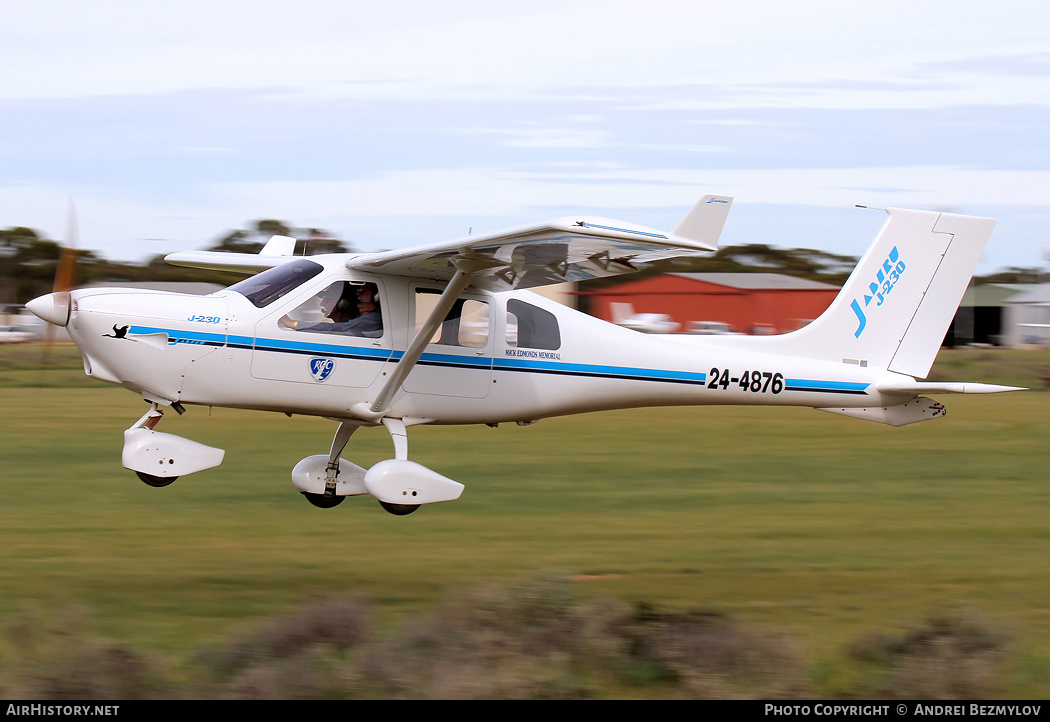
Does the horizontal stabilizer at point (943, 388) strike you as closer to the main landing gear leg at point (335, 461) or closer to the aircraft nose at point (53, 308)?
the main landing gear leg at point (335, 461)

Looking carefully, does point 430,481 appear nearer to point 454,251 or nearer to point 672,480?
point 454,251

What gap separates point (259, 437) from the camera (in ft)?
62.1

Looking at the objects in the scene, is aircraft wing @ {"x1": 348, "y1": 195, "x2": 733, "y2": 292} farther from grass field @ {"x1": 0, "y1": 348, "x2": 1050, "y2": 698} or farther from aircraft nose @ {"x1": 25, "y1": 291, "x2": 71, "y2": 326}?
grass field @ {"x1": 0, "y1": 348, "x2": 1050, "y2": 698}

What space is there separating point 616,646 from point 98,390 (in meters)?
25.1

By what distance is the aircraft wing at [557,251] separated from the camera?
23.3 ft

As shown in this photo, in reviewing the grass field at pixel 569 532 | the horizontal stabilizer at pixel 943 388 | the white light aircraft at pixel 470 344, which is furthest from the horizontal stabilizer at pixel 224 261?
the horizontal stabilizer at pixel 943 388

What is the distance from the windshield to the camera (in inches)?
346

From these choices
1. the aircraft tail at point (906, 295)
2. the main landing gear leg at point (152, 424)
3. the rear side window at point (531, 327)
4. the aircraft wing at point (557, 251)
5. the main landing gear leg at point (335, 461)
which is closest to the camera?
the aircraft wing at point (557, 251)

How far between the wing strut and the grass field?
4.91 ft

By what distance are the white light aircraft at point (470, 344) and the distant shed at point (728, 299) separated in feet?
132

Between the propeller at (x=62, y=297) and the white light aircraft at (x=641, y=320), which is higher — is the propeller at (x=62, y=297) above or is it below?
above

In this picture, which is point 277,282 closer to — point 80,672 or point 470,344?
point 470,344

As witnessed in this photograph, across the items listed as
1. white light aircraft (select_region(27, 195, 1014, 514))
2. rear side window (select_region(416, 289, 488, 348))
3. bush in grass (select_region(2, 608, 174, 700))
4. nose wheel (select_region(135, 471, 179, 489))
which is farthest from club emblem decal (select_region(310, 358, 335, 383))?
bush in grass (select_region(2, 608, 174, 700))

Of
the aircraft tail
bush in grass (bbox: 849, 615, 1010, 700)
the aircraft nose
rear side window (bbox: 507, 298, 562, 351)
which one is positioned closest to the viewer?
bush in grass (bbox: 849, 615, 1010, 700)
